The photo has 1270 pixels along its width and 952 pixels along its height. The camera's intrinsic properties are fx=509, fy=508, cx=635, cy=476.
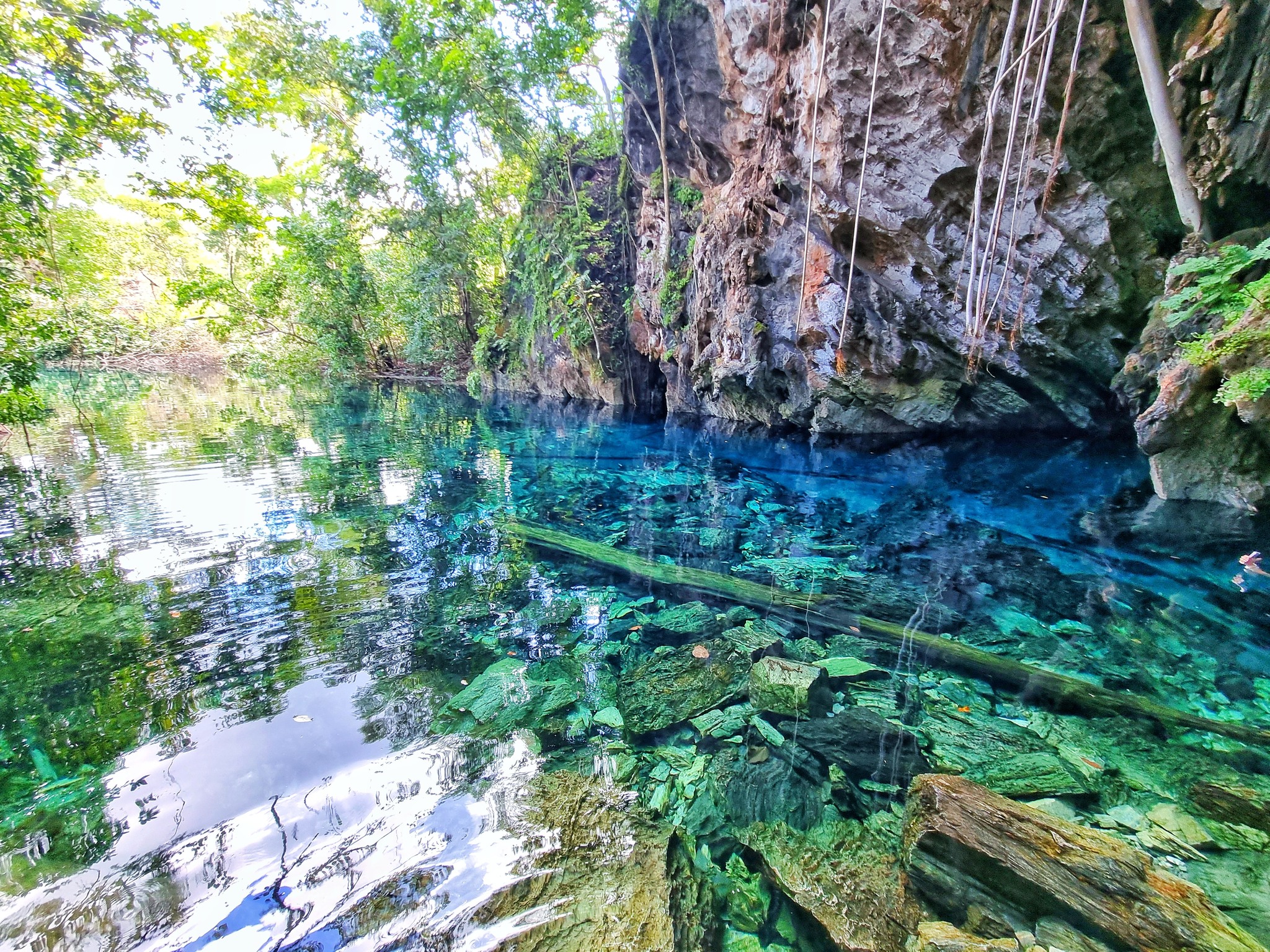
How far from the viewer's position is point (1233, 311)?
4500mm

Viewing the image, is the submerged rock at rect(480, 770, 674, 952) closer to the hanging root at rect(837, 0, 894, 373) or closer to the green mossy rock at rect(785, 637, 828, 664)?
the green mossy rock at rect(785, 637, 828, 664)

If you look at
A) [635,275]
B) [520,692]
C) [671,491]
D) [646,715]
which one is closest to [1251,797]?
[646,715]

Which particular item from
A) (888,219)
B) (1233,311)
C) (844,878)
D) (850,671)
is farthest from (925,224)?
Answer: (844,878)

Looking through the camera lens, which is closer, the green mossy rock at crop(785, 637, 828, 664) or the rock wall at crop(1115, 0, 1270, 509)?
the green mossy rock at crop(785, 637, 828, 664)

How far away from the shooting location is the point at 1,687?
9.83 feet

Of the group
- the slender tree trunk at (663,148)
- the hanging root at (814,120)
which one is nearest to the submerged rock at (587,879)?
the hanging root at (814,120)

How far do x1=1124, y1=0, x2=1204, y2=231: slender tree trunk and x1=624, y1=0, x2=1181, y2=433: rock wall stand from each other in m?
1.59

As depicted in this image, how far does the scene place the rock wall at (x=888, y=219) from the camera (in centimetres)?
643

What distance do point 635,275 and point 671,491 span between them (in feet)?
36.1

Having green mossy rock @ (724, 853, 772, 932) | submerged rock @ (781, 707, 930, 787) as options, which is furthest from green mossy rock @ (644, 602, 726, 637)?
green mossy rock @ (724, 853, 772, 932)

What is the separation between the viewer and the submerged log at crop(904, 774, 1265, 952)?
1.36 meters

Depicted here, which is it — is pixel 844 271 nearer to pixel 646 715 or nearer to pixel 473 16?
pixel 646 715

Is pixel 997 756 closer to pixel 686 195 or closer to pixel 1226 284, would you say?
pixel 1226 284

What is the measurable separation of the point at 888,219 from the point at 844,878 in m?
8.94
